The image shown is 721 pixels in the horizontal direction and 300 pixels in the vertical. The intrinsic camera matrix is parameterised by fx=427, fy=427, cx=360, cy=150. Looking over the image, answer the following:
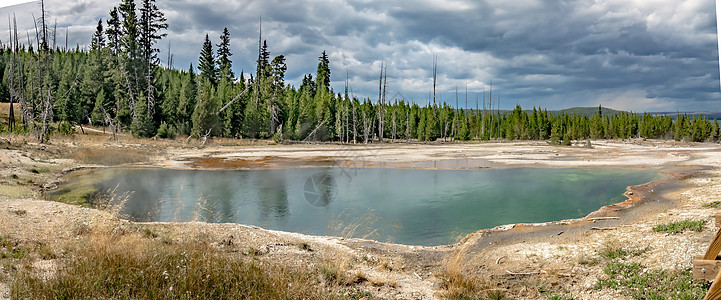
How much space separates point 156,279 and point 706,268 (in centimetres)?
528

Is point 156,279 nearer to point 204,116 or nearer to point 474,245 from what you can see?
point 474,245

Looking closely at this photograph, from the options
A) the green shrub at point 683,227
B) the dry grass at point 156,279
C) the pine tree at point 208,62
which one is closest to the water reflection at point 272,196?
the dry grass at point 156,279

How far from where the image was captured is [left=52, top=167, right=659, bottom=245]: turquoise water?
13812 mm

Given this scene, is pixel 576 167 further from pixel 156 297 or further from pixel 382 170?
pixel 156 297

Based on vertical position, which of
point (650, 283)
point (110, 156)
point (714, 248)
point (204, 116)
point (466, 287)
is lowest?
point (466, 287)

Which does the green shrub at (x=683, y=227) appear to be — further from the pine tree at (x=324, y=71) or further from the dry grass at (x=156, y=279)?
the pine tree at (x=324, y=71)

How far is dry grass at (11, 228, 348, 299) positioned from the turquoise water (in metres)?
4.96

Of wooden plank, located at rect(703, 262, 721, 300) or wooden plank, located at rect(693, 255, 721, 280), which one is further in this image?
wooden plank, located at rect(693, 255, 721, 280)

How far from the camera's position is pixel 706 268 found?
368cm

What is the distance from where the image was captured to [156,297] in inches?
167

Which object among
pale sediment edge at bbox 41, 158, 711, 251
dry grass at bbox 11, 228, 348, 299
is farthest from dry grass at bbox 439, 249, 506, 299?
pale sediment edge at bbox 41, 158, 711, 251

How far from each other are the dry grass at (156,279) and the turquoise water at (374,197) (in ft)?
16.3

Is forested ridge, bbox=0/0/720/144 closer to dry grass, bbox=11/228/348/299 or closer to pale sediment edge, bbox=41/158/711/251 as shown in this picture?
pale sediment edge, bbox=41/158/711/251

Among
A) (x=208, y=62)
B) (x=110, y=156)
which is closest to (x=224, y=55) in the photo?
(x=208, y=62)
